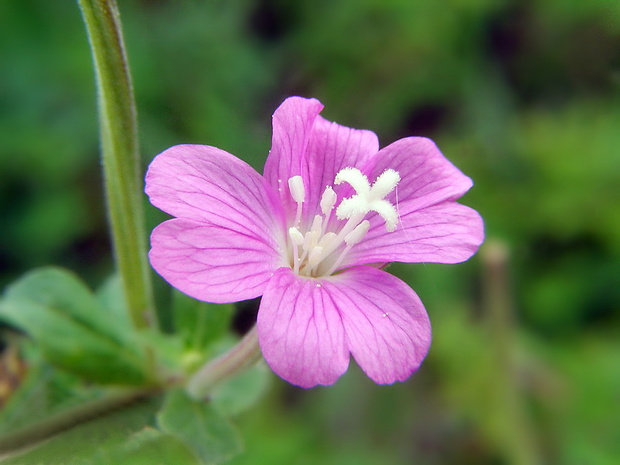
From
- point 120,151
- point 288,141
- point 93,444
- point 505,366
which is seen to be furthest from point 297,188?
point 505,366

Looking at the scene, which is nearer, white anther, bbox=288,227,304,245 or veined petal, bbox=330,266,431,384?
veined petal, bbox=330,266,431,384

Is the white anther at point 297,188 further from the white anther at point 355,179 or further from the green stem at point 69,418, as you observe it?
the green stem at point 69,418

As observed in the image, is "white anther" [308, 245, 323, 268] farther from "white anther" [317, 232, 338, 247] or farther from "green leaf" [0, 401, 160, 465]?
"green leaf" [0, 401, 160, 465]

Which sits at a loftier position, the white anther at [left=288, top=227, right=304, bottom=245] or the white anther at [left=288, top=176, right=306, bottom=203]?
the white anther at [left=288, top=176, right=306, bottom=203]

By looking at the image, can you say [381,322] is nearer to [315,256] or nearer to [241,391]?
[315,256]

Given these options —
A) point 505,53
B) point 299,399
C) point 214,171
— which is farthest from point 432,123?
point 214,171

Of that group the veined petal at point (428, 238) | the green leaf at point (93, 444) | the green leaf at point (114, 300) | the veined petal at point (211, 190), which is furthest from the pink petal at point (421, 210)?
the green leaf at point (114, 300)

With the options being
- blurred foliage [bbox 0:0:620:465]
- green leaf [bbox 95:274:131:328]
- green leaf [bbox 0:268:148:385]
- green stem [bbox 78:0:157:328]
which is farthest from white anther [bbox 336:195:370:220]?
blurred foliage [bbox 0:0:620:465]
